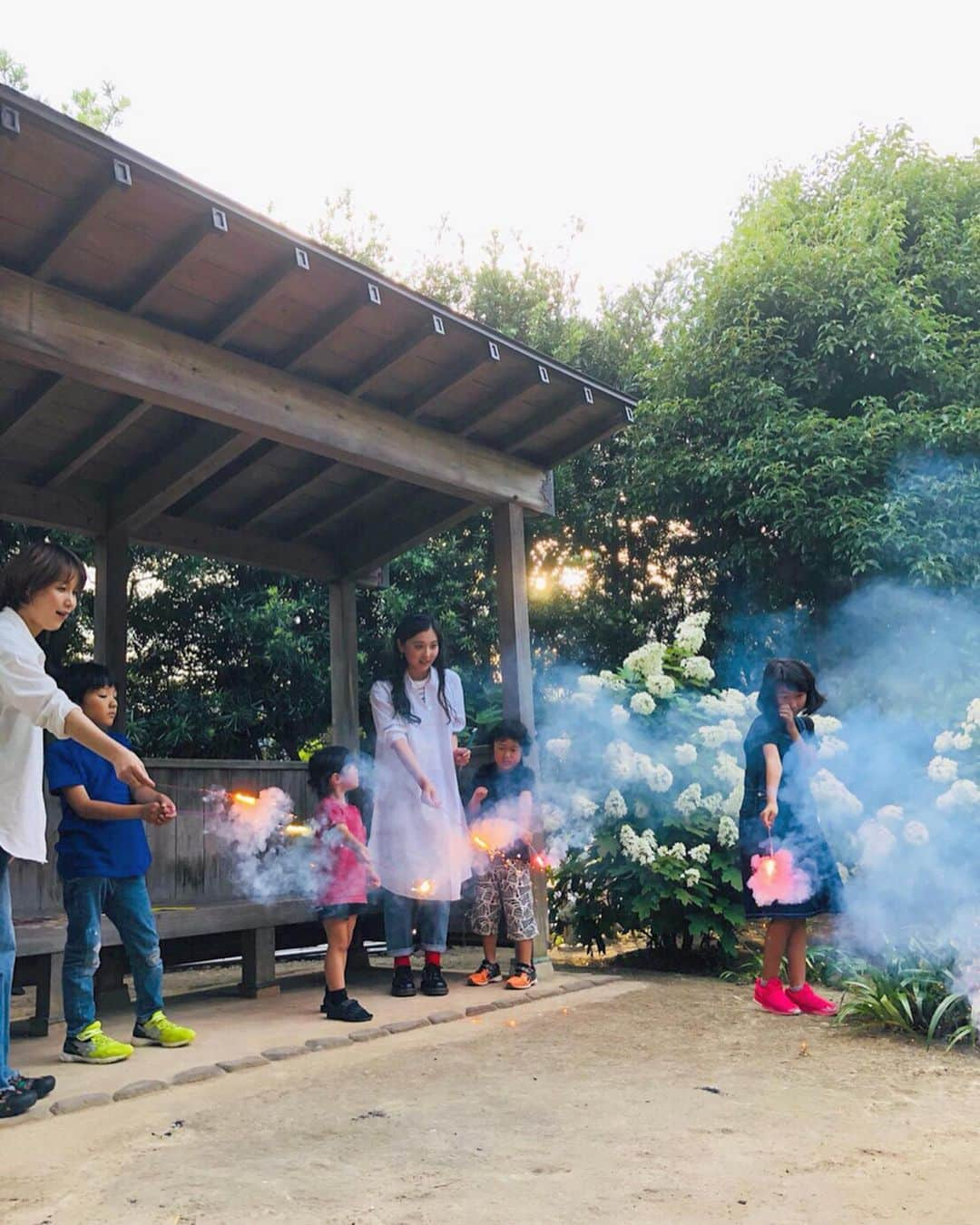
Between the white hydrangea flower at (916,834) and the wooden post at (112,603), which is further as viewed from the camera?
the wooden post at (112,603)

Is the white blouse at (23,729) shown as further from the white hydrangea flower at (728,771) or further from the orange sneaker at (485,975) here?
the white hydrangea flower at (728,771)

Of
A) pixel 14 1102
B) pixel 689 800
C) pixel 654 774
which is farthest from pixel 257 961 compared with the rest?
pixel 689 800

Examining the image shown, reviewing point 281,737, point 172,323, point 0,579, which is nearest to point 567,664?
point 281,737

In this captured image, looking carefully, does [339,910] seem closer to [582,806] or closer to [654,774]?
[582,806]

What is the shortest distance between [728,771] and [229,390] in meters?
3.65

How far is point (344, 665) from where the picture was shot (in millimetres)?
7242

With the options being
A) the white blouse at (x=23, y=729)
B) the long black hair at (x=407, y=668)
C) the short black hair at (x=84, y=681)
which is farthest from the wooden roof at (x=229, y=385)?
the white blouse at (x=23, y=729)

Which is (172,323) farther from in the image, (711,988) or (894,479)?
(894,479)

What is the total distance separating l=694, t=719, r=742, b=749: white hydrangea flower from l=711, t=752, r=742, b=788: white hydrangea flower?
0.10m

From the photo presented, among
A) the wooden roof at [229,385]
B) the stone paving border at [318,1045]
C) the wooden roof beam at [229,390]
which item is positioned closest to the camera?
the stone paving border at [318,1045]

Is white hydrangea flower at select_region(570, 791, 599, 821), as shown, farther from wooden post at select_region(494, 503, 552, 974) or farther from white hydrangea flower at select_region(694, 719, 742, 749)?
white hydrangea flower at select_region(694, 719, 742, 749)

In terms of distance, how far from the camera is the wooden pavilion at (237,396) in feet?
12.6

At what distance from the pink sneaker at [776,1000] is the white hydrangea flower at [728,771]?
1.54 meters

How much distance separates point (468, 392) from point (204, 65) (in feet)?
29.7
